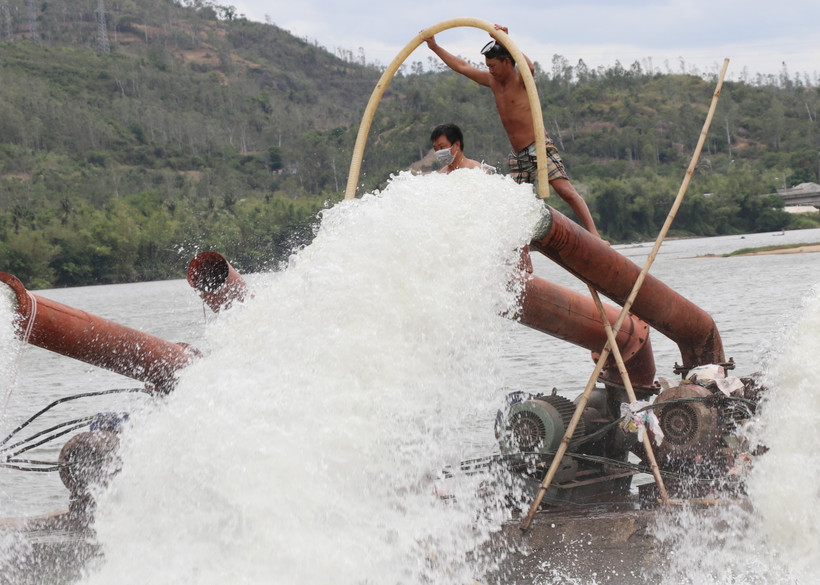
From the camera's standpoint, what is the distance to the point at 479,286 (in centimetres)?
515

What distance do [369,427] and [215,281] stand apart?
7.87ft

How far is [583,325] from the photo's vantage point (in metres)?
6.34

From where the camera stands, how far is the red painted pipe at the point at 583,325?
606 cm

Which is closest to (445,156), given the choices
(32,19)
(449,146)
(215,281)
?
(449,146)

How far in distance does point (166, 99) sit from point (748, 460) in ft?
485

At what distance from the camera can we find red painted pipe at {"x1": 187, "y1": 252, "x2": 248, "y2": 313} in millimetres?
6570

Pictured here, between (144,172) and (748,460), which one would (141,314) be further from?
(144,172)

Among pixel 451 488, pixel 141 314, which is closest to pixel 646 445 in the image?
pixel 451 488

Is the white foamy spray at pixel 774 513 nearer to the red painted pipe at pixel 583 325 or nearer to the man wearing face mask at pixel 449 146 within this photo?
the red painted pipe at pixel 583 325

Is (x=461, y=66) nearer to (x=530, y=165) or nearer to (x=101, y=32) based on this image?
(x=530, y=165)

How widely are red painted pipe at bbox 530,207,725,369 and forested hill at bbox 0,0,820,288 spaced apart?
37.2 m

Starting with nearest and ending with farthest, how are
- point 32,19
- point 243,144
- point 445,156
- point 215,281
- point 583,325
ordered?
1. point 583,325
2. point 445,156
3. point 215,281
4. point 243,144
5. point 32,19

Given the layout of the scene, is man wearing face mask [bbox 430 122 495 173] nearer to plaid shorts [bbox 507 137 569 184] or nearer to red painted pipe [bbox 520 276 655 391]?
plaid shorts [bbox 507 137 569 184]

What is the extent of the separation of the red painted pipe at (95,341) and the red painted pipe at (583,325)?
2440mm
